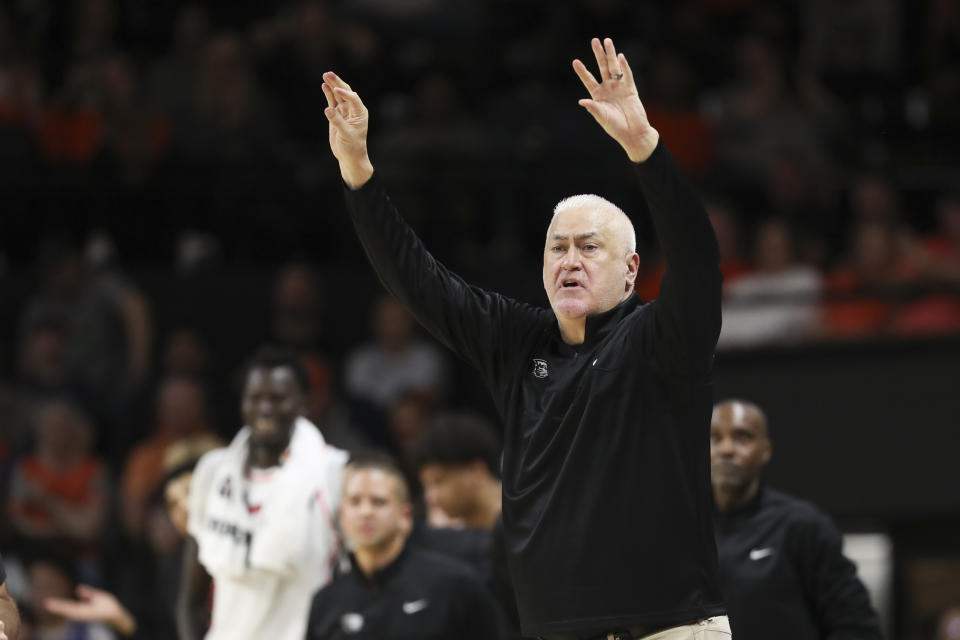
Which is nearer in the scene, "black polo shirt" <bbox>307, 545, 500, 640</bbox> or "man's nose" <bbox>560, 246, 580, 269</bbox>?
"man's nose" <bbox>560, 246, 580, 269</bbox>

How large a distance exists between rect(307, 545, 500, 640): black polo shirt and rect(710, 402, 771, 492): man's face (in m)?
0.95

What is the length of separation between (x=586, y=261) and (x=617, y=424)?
0.42m

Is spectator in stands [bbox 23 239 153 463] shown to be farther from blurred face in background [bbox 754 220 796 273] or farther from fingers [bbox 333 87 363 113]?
fingers [bbox 333 87 363 113]

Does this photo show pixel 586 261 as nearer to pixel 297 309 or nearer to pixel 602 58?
pixel 602 58

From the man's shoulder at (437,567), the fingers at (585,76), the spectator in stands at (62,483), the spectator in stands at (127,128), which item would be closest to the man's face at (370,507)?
the man's shoulder at (437,567)

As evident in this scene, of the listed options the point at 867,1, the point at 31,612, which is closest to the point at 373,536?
the point at 31,612

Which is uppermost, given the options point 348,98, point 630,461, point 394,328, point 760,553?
point 394,328

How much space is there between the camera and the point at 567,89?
442 inches

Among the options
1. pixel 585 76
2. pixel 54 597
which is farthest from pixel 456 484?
pixel 585 76

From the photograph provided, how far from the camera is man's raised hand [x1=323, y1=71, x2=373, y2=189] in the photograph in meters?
4.18

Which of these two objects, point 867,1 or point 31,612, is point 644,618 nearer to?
point 31,612

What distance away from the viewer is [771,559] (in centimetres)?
532

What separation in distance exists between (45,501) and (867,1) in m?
6.76

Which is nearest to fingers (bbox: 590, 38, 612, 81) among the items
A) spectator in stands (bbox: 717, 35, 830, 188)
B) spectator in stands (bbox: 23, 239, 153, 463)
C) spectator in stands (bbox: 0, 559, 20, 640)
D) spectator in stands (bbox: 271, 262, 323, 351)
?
spectator in stands (bbox: 0, 559, 20, 640)
